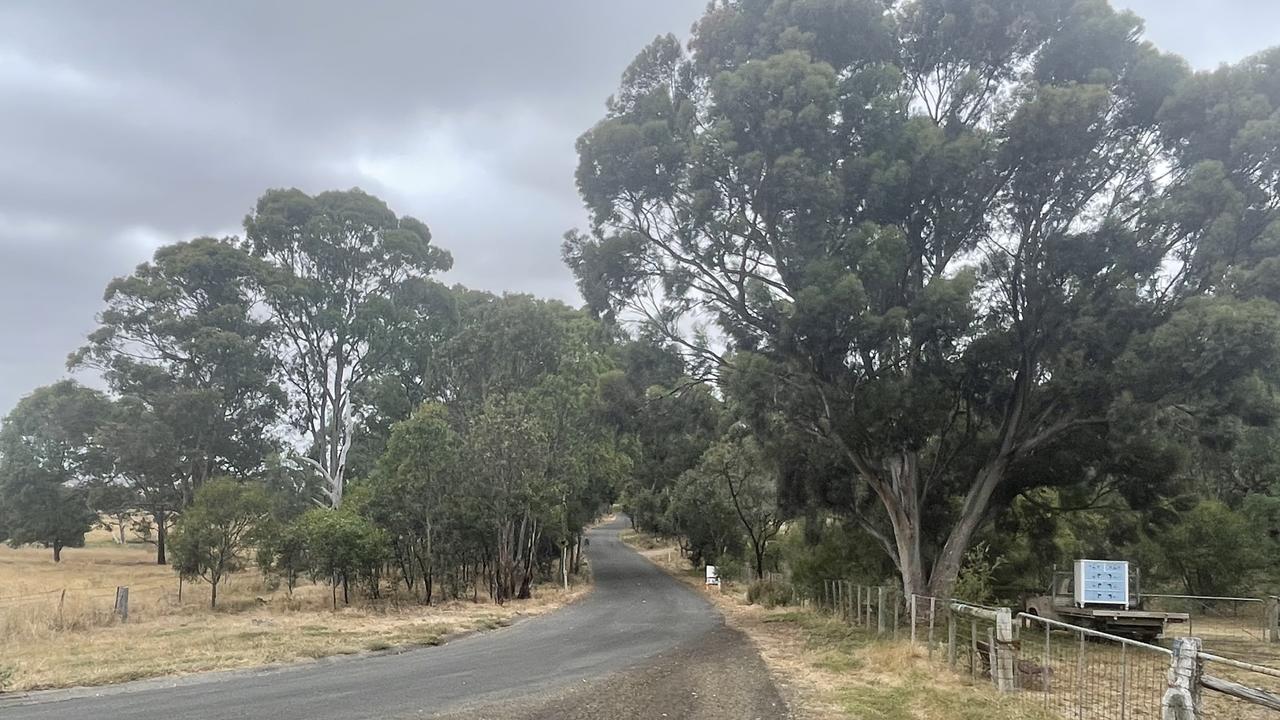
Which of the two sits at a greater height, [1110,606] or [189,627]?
[1110,606]

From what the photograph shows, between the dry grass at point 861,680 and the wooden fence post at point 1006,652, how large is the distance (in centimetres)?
24

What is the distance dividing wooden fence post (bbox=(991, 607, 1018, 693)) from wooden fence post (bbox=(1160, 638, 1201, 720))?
3.88 metres

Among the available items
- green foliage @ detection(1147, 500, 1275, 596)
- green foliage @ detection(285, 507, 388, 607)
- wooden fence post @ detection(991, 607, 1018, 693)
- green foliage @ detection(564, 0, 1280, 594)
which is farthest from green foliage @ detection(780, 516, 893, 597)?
wooden fence post @ detection(991, 607, 1018, 693)

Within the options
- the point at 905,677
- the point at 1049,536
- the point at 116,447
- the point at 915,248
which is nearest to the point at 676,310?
the point at 915,248

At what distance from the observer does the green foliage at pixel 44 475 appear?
144ft

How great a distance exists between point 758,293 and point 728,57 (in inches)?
235

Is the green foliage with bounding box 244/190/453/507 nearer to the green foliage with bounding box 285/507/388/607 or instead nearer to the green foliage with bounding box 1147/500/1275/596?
the green foliage with bounding box 285/507/388/607

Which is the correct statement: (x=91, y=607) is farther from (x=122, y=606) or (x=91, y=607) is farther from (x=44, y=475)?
(x=44, y=475)

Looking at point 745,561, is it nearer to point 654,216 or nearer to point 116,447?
point 654,216

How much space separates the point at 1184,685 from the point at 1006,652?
4.21 metres

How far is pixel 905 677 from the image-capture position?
1230 centimetres

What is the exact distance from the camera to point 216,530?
75.8 ft

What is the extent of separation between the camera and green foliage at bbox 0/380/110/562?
4378 cm

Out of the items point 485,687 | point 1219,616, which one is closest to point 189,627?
point 485,687
